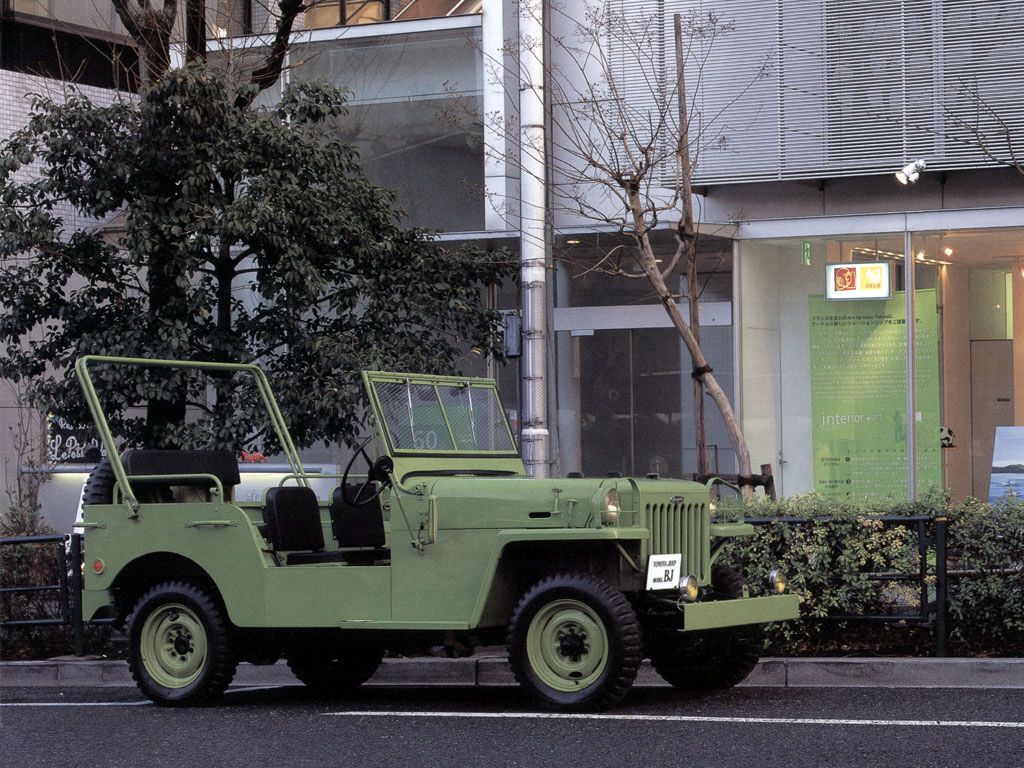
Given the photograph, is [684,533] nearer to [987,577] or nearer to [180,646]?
[987,577]

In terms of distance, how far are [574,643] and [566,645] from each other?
5 cm

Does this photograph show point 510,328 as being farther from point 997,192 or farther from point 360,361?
point 997,192

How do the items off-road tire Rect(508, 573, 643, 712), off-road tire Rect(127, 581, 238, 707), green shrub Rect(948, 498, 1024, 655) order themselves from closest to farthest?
off-road tire Rect(508, 573, 643, 712), off-road tire Rect(127, 581, 238, 707), green shrub Rect(948, 498, 1024, 655)

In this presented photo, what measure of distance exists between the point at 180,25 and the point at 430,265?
22.5 ft

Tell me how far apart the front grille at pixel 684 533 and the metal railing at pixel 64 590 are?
5385 millimetres

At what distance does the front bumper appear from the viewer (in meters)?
8.11

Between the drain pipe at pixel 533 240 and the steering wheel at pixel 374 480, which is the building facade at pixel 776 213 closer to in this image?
the drain pipe at pixel 533 240

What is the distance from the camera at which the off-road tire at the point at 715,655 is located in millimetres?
8961

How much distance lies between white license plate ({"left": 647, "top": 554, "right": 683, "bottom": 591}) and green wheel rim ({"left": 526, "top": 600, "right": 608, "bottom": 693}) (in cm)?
41

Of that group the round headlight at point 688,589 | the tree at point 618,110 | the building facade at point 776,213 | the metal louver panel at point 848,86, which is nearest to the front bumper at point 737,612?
the round headlight at point 688,589

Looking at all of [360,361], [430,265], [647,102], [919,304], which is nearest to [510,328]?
[430,265]

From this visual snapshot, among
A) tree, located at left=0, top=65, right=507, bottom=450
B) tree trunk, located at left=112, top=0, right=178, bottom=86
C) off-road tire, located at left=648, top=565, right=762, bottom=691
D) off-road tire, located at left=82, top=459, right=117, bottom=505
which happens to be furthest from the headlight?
tree trunk, located at left=112, top=0, right=178, bottom=86

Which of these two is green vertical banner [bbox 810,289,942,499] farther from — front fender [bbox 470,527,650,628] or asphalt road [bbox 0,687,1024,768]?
front fender [bbox 470,527,650,628]

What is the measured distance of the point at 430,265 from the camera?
14.6 meters
